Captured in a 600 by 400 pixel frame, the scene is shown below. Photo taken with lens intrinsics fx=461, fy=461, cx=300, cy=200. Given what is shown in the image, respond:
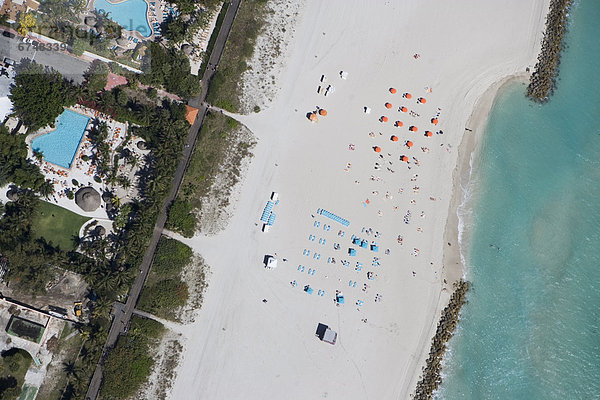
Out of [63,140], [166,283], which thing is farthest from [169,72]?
[166,283]

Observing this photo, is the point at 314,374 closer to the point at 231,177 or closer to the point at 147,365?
the point at 147,365

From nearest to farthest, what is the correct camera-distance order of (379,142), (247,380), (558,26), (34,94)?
(34,94), (247,380), (379,142), (558,26)

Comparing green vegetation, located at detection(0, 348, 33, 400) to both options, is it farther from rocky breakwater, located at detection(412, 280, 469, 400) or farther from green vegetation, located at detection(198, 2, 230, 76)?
rocky breakwater, located at detection(412, 280, 469, 400)

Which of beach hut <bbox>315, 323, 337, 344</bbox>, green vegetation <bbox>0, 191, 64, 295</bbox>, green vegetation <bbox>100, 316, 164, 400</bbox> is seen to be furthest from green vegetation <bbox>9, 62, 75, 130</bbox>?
beach hut <bbox>315, 323, 337, 344</bbox>

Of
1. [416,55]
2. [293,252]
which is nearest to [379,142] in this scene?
[416,55]

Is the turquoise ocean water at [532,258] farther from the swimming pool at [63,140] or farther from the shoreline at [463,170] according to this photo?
the swimming pool at [63,140]
